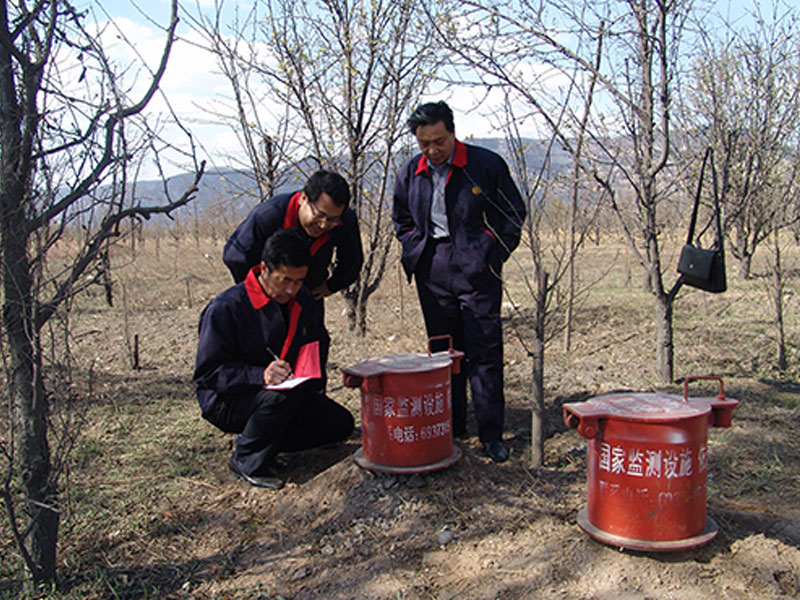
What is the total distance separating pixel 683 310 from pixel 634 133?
450 cm

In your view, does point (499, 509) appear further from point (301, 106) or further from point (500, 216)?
point (301, 106)

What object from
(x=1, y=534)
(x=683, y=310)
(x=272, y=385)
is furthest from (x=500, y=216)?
(x=683, y=310)

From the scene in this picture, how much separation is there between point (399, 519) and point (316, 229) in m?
1.43

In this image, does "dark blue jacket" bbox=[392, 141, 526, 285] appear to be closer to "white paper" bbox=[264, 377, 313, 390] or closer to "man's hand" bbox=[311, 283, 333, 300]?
"man's hand" bbox=[311, 283, 333, 300]

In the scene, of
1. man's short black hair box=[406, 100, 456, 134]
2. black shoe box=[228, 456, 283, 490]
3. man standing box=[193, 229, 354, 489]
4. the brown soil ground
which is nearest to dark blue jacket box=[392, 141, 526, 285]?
man's short black hair box=[406, 100, 456, 134]

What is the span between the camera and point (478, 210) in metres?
3.58

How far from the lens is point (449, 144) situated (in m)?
3.51

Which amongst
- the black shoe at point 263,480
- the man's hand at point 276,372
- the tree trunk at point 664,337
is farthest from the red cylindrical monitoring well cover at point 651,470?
the tree trunk at point 664,337

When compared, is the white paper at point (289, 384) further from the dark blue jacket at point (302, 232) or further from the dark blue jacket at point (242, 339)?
the dark blue jacket at point (302, 232)

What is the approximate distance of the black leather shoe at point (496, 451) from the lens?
11.4 feet

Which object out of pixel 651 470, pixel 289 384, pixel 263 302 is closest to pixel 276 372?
pixel 289 384

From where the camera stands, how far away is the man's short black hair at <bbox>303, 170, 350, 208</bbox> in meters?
3.32

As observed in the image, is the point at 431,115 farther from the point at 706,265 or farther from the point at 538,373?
the point at 706,265

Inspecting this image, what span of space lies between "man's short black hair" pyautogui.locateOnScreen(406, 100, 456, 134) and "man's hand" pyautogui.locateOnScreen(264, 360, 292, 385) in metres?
1.29
